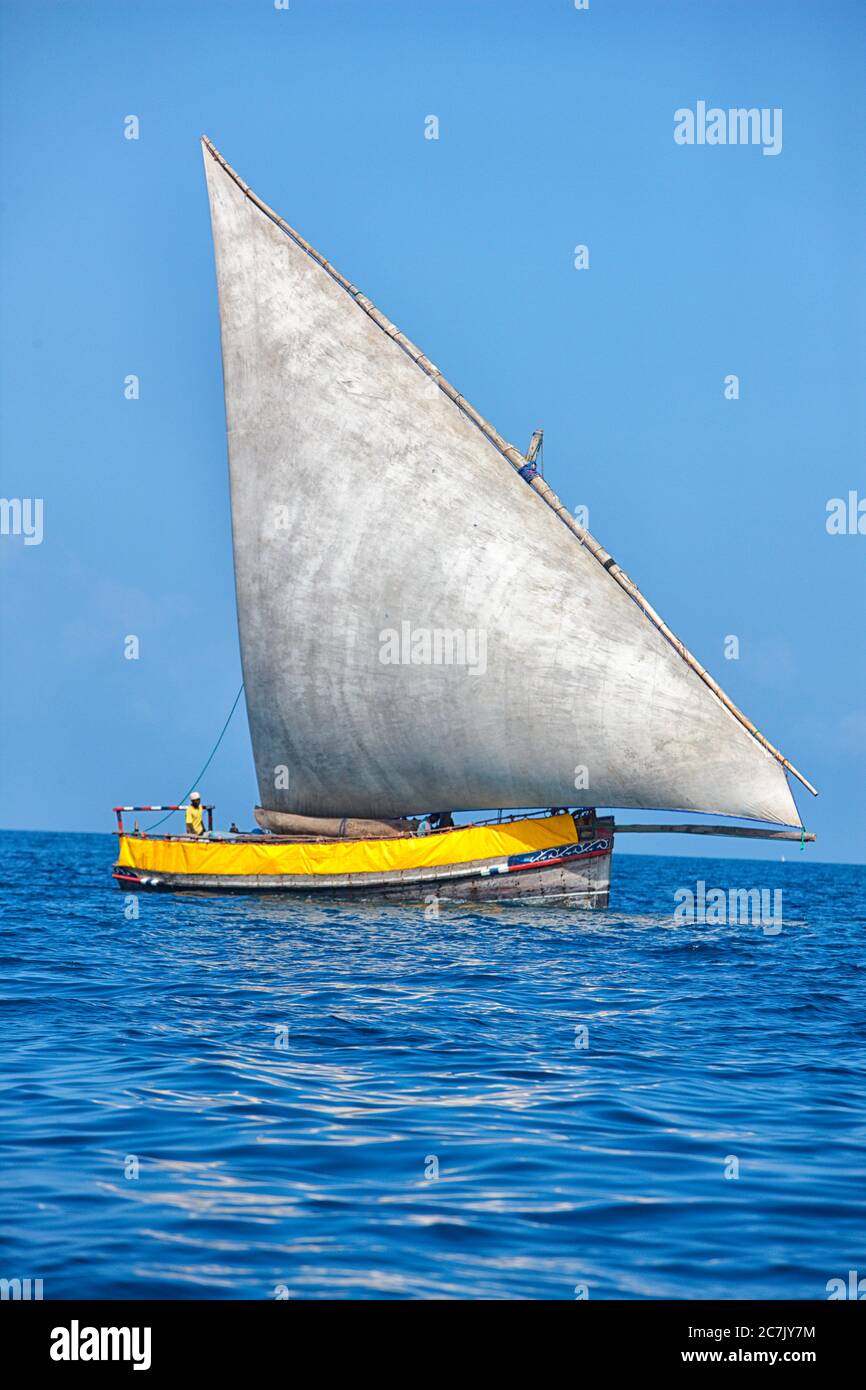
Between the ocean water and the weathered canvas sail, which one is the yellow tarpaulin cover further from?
the ocean water

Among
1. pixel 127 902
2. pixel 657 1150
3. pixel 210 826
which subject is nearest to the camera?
pixel 657 1150

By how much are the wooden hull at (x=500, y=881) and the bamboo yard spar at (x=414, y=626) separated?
0.06 metres

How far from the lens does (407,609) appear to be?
27500 millimetres

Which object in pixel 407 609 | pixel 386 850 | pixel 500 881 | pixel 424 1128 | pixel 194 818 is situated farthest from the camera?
pixel 194 818

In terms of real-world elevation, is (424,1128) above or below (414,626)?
below

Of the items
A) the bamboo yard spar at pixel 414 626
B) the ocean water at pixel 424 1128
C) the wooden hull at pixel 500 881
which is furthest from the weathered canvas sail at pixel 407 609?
the ocean water at pixel 424 1128

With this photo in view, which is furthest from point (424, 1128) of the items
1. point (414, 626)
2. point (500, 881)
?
point (414, 626)

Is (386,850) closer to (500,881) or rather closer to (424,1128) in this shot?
(500,881)

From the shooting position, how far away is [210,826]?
108 feet

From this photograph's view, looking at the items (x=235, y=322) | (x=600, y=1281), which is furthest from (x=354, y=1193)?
(x=235, y=322)

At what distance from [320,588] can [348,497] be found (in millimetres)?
1951

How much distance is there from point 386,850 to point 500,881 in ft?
7.74

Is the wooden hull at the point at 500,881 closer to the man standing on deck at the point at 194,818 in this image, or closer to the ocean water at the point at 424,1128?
the man standing on deck at the point at 194,818
